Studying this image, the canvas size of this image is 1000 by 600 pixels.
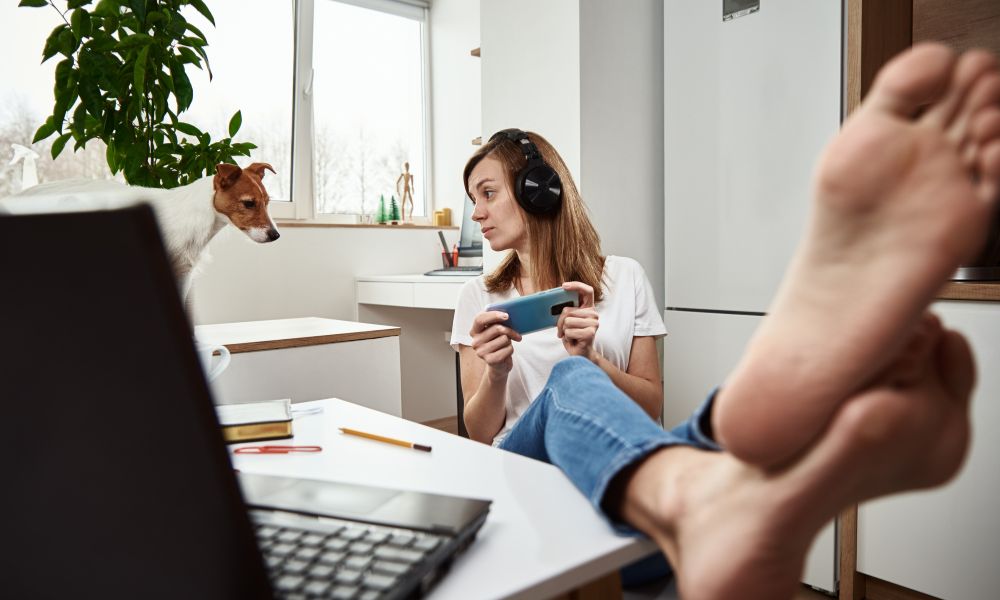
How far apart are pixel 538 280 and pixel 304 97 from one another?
7.06 feet

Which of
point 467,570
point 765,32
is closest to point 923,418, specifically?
point 467,570

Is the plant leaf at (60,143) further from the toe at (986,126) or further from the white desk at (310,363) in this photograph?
the toe at (986,126)

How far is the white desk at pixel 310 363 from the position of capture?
163 cm

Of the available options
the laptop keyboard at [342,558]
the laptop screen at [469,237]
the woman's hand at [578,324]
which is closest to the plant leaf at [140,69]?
the woman's hand at [578,324]

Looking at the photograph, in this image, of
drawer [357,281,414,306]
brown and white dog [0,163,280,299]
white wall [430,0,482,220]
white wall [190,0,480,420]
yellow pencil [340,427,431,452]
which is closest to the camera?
yellow pencil [340,427,431,452]

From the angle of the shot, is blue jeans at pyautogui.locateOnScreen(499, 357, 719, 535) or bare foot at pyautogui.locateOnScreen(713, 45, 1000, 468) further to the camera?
blue jeans at pyautogui.locateOnScreen(499, 357, 719, 535)

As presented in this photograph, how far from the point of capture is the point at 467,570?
0.48m

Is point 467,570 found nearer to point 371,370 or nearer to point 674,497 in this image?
point 674,497

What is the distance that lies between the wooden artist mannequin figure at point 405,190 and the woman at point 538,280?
2047 millimetres

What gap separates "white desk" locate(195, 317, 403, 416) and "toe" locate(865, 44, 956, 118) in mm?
1420

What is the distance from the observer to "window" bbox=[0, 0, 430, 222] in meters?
2.52

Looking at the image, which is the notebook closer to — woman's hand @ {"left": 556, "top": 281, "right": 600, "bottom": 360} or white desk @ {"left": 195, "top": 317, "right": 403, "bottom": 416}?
woman's hand @ {"left": 556, "top": 281, "right": 600, "bottom": 360}

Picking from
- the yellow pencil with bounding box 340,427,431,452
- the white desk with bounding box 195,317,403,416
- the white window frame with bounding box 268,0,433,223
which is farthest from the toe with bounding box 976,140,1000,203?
the white window frame with bounding box 268,0,433,223

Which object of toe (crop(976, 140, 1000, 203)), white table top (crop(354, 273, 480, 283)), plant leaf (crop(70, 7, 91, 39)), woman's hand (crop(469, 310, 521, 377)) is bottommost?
woman's hand (crop(469, 310, 521, 377))
